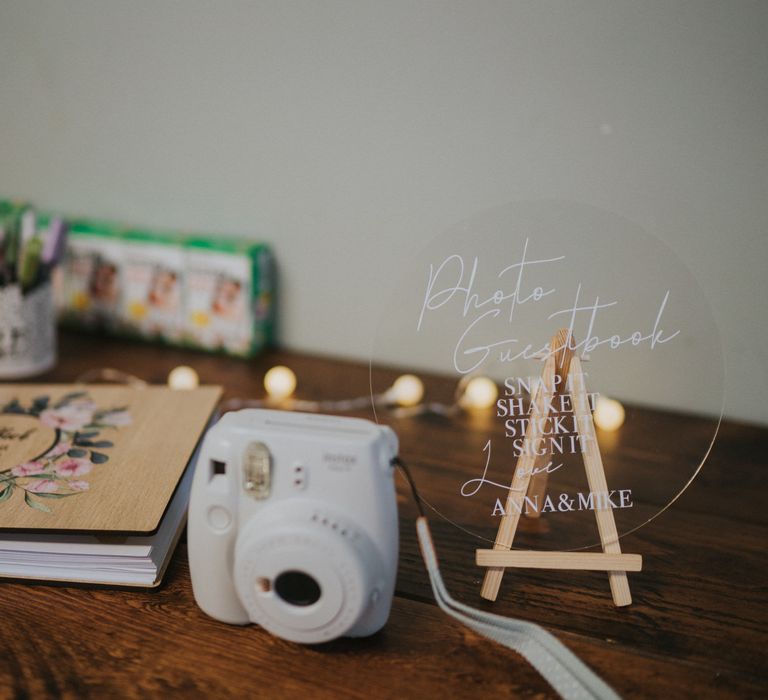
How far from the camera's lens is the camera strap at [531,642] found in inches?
21.8

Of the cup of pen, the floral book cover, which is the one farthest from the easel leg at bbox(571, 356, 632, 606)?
the cup of pen

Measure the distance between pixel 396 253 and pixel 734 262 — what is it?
42cm

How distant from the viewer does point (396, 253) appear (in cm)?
103

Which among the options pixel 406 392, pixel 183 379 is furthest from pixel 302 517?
pixel 183 379

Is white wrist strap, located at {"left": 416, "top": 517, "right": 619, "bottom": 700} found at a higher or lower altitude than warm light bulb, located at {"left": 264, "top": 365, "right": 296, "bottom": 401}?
lower

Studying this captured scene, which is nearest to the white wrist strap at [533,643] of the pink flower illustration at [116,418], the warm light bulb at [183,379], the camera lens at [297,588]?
the camera lens at [297,588]

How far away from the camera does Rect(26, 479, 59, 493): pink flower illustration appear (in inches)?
26.8

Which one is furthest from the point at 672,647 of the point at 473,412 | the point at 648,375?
the point at 473,412

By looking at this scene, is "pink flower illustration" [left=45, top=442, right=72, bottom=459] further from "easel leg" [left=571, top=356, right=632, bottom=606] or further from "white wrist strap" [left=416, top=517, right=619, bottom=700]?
"easel leg" [left=571, top=356, right=632, bottom=606]

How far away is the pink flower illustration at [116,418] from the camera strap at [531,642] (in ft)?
1.17

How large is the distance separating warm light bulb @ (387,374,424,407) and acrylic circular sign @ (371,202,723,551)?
0.20 metres

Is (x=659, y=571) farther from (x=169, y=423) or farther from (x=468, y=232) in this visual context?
(x=169, y=423)

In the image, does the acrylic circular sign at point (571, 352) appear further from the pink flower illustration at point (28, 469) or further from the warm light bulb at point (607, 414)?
the pink flower illustration at point (28, 469)

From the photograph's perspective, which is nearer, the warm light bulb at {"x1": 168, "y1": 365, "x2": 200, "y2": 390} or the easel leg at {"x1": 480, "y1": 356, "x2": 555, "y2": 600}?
the easel leg at {"x1": 480, "y1": 356, "x2": 555, "y2": 600}
